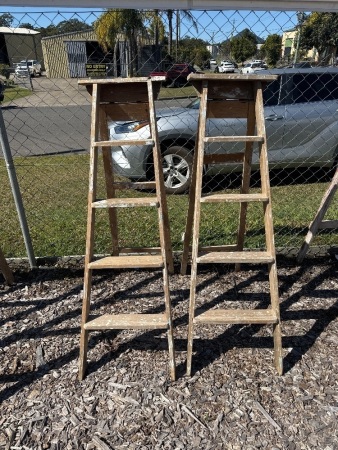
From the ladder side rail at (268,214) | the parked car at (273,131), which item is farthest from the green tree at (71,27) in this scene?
the parked car at (273,131)

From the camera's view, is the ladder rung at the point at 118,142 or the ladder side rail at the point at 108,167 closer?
the ladder rung at the point at 118,142

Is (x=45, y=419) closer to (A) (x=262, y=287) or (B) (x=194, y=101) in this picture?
(A) (x=262, y=287)

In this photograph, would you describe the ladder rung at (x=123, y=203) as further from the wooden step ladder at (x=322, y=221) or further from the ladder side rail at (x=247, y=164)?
the wooden step ladder at (x=322, y=221)

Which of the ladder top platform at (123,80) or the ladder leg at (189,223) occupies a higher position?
the ladder top platform at (123,80)

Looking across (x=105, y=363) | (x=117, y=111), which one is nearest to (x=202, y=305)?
(x=105, y=363)

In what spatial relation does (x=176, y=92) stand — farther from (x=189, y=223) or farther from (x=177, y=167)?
(x=189, y=223)

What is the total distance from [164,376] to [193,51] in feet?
8.49

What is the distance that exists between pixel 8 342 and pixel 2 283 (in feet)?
2.70

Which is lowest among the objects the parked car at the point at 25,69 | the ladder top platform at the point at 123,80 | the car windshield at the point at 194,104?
the car windshield at the point at 194,104

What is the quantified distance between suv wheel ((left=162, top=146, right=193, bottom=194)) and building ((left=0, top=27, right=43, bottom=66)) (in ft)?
7.93

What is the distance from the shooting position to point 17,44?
10.8 ft

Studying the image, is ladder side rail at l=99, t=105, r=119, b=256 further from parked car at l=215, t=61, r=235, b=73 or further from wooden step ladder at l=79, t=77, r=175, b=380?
parked car at l=215, t=61, r=235, b=73

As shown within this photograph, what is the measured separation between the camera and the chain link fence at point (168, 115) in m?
3.20

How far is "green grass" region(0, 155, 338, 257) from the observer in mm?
3961
